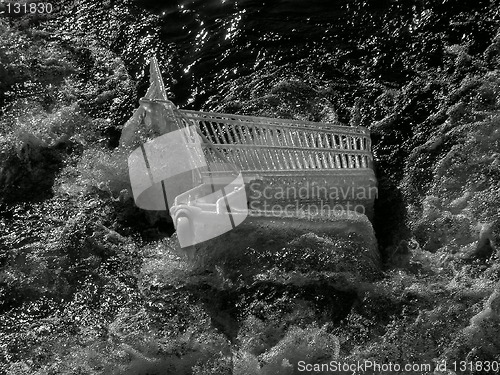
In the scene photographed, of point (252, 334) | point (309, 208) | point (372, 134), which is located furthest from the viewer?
point (372, 134)

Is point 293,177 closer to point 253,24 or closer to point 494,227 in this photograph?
point 494,227

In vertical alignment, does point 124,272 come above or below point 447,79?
below

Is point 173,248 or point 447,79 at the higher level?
point 447,79

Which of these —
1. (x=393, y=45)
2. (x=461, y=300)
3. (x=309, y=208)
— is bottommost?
(x=461, y=300)

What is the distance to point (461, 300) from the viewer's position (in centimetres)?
400

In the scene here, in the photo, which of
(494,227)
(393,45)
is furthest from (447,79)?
(494,227)

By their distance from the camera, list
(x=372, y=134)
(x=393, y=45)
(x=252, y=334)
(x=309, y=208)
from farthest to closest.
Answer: (x=393, y=45) < (x=372, y=134) < (x=309, y=208) < (x=252, y=334)

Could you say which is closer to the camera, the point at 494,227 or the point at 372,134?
the point at 494,227

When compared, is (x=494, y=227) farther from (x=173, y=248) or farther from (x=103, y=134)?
Answer: (x=103, y=134)

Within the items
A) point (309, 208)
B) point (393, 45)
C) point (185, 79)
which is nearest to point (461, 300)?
point (309, 208)

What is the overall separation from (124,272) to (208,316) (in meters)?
0.63

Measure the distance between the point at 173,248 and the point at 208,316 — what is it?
0.55 meters

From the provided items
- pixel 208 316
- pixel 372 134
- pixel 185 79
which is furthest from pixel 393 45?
pixel 208 316

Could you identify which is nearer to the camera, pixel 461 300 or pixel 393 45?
pixel 461 300
